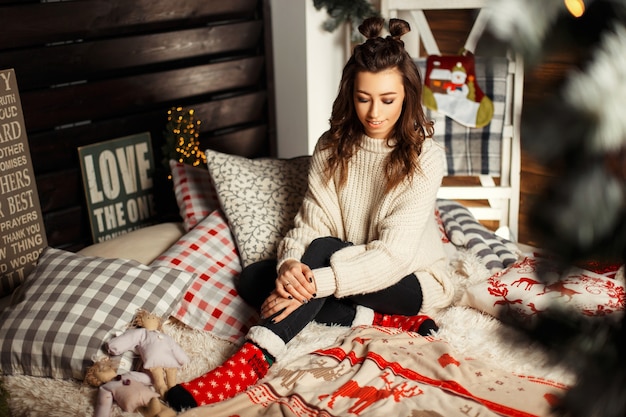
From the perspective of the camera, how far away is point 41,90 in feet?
8.32

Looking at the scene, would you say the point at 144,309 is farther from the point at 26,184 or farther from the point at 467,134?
the point at 467,134

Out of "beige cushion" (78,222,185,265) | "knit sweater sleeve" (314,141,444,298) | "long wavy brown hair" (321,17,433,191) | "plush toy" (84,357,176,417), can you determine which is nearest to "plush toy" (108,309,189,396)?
"plush toy" (84,357,176,417)

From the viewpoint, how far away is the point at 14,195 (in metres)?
2.40

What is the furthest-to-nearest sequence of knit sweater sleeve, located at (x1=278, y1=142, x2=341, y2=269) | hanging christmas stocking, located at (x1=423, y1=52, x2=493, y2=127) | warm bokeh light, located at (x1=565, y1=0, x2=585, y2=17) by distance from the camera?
1. hanging christmas stocking, located at (x1=423, y1=52, x2=493, y2=127)
2. knit sweater sleeve, located at (x1=278, y1=142, x2=341, y2=269)
3. warm bokeh light, located at (x1=565, y1=0, x2=585, y2=17)

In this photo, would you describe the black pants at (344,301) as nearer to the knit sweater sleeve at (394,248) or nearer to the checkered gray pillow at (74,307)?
the knit sweater sleeve at (394,248)

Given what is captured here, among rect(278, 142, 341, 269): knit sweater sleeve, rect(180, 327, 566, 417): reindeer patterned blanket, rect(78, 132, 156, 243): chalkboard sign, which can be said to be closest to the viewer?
rect(180, 327, 566, 417): reindeer patterned blanket

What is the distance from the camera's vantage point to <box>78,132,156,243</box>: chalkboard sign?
2.70m

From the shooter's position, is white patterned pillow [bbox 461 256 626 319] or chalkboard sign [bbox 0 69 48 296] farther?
chalkboard sign [bbox 0 69 48 296]

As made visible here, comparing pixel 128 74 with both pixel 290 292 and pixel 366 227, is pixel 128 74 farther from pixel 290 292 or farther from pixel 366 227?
pixel 290 292

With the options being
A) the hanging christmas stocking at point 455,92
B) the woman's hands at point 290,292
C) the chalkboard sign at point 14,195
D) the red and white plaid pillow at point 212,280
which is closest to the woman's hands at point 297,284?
the woman's hands at point 290,292

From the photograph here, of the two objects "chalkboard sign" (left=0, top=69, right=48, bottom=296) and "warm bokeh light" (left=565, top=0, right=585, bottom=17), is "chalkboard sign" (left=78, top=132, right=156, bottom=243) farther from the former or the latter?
"warm bokeh light" (left=565, top=0, right=585, bottom=17)

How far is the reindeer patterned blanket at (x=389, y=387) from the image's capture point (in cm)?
153

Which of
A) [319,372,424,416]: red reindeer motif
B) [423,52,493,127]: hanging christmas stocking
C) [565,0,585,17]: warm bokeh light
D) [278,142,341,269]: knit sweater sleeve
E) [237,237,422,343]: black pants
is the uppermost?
[565,0,585,17]: warm bokeh light

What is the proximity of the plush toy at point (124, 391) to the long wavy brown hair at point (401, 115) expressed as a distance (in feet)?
2.66
